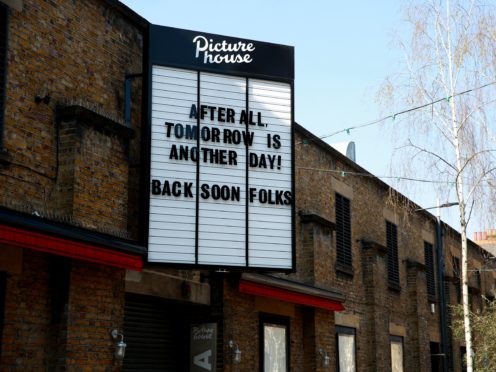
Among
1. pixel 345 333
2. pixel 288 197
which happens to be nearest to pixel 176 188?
pixel 288 197

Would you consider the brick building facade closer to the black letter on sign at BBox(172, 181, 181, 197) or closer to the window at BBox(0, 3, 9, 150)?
the window at BBox(0, 3, 9, 150)

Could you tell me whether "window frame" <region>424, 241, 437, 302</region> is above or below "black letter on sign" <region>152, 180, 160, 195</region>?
above

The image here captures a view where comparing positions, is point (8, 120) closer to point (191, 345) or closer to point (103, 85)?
point (103, 85)

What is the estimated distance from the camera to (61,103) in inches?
440

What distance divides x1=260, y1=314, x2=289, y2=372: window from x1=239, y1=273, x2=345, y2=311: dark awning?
75 centimetres

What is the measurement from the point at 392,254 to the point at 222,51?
1208cm

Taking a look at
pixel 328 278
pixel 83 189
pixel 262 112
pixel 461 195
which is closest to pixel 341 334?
pixel 328 278

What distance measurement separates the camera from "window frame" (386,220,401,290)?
916 inches

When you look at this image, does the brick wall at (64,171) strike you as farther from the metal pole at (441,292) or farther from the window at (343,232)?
the metal pole at (441,292)

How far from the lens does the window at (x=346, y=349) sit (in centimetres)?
1902

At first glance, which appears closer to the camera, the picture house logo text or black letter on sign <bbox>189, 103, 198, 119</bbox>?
black letter on sign <bbox>189, 103, 198, 119</bbox>

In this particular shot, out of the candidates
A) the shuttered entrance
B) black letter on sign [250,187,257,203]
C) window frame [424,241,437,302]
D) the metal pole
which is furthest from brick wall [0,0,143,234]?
the metal pole

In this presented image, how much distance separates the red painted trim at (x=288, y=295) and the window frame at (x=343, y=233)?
2082mm

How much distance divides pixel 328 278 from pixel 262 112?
19.8 feet
